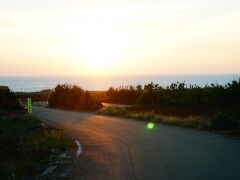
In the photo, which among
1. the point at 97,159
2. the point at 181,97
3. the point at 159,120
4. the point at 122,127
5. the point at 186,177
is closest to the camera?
the point at 186,177

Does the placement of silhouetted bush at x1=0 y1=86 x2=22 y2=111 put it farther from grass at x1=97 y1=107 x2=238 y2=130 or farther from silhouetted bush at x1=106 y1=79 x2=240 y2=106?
grass at x1=97 y1=107 x2=238 y2=130

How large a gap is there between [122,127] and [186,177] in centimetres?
1533

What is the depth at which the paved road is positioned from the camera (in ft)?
43.9

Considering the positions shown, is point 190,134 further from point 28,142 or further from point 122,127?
point 28,142

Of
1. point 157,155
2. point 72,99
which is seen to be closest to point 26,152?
point 157,155

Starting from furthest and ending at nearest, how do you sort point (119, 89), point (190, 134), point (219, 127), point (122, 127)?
point (119, 89) → point (122, 127) → point (219, 127) → point (190, 134)

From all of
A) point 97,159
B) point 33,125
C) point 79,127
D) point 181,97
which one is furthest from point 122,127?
point 181,97

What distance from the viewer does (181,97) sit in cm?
4544

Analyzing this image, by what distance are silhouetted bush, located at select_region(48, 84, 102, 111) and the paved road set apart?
926 inches

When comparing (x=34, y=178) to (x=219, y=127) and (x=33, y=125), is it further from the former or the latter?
(x=33, y=125)

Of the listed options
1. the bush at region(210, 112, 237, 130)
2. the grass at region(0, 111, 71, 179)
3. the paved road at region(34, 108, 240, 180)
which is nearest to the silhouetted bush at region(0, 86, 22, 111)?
the grass at region(0, 111, 71, 179)

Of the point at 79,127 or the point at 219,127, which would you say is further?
the point at 79,127

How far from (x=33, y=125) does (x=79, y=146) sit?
371 inches

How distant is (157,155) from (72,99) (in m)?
36.9
